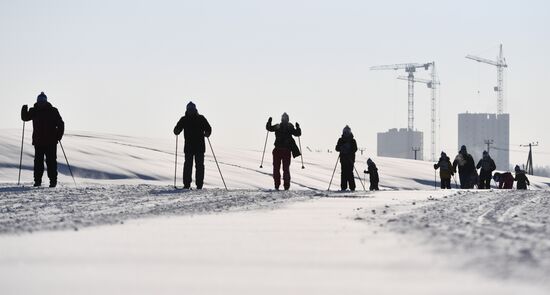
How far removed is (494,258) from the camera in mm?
4430

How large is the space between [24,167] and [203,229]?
17.7 m

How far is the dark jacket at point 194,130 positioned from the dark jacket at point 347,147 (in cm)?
291

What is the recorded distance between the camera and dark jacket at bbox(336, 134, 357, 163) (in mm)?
18516

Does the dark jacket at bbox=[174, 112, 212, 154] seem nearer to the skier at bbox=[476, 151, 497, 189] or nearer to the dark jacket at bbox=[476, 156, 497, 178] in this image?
the skier at bbox=[476, 151, 497, 189]

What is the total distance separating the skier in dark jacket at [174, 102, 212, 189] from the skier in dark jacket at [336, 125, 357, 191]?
2.93 metres

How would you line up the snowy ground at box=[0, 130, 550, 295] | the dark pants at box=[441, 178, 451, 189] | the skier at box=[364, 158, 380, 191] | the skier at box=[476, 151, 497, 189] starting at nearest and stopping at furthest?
the snowy ground at box=[0, 130, 550, 295] < the skier at box=[476, 151, 497, 189] < the skier at box=[364, 158, 380, 191] < the dark pants at box=[441, 178, 451, 189]

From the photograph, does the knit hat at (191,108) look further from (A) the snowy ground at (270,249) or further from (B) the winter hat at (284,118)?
(A) the snowy ground at (270,249)

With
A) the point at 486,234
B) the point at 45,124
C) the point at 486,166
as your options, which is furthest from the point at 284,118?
the point at 486,234

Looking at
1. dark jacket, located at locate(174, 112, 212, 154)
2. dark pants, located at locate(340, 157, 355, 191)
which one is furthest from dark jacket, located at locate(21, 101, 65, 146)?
dark pants, located at locate(340, 157, 355, 191)

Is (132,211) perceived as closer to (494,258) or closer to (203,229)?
(203,229)

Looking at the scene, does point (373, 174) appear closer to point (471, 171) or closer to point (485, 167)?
point (471, 171)

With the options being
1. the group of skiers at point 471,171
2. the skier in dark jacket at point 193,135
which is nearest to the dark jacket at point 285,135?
the skier in dark jacket at point 193,135

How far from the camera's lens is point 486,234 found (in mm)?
5855

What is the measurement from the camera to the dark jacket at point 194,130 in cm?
1684
